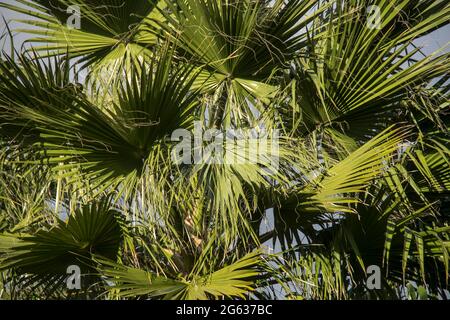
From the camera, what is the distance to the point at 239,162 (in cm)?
396

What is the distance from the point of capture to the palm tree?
399 centimetres

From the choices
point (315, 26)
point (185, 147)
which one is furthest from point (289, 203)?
point (315, 26)

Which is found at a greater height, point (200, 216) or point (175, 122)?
point (175, 122)

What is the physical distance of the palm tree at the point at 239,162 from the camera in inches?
157

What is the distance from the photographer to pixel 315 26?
4.58 meters

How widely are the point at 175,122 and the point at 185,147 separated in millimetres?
151
